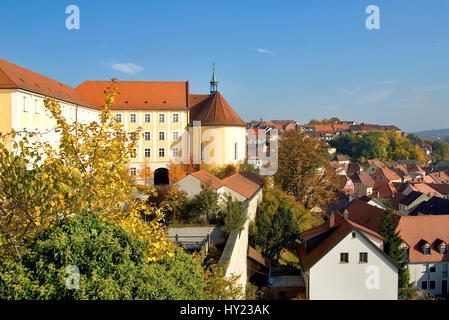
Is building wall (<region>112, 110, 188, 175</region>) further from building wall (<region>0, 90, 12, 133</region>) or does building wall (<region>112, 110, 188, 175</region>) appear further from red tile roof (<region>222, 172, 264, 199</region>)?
building wall (<region>0, 90, 12, 133</region>)

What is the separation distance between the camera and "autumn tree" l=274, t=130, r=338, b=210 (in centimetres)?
3200

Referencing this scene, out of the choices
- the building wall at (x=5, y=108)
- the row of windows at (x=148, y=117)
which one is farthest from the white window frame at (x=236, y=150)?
the building wall at (x=5, y=108)

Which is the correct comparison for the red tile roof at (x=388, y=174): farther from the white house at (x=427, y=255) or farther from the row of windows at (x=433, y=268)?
the row of windows at (x=433, y=268)

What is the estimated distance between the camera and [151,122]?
128 feet

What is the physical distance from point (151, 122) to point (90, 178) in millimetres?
33689

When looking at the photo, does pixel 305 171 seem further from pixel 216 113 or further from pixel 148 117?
pixel 148 117

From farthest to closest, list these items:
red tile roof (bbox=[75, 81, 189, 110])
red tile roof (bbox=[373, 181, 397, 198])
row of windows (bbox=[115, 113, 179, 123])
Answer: red tile roof (bbox=[373, 181, 397, 198])
red tile roof (bbox=[75, 81, 189, 110])
row of windows (bbox=[115, 113, 179, 123])

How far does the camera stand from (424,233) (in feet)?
104

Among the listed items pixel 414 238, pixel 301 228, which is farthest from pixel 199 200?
pixel 414 238

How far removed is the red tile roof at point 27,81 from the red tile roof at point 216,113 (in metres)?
12.3

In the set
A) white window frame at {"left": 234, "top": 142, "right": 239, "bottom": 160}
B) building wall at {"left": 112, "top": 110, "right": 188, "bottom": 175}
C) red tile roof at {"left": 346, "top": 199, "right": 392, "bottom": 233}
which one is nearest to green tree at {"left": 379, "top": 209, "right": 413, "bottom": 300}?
red tile roof at {"left": 346, "top": 199, "right": 392, "bottom": 233}

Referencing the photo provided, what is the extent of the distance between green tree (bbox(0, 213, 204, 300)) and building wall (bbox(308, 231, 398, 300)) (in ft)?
59.6
